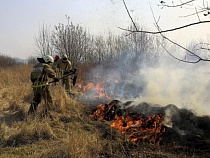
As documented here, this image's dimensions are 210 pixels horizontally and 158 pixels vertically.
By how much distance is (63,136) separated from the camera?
628 cm

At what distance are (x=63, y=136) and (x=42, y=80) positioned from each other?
8.71ft

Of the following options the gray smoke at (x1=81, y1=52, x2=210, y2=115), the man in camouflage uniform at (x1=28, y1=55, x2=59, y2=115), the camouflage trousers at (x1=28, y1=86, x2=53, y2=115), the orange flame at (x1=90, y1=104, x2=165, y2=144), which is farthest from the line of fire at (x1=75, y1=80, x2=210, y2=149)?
the man in camouflage uniform at (x1=28, y1=55, x2=59, y2=115)

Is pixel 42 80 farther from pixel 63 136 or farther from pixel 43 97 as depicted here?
pixel 63 136

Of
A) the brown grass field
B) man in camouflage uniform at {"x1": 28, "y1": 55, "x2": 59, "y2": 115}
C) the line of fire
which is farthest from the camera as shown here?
man in camouflage uniform at {"x1": 28, "y1": 55, "x2": 59, "y2": 115}

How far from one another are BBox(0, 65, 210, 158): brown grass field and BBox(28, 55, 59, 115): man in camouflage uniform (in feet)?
0.91

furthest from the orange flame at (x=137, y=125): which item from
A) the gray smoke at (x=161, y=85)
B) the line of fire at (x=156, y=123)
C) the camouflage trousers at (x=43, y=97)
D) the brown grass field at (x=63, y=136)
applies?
the camouflage trousers at (x=43, y=97)

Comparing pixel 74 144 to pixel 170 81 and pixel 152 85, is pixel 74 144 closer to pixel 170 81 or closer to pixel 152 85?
pixel 152 85

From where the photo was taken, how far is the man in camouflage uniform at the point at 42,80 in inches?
326

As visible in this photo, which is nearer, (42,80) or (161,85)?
(42,80)

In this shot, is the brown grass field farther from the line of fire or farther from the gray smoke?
the gray smoke

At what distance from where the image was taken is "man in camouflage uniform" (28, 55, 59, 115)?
8.28 m

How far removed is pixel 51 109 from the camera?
27.8ft

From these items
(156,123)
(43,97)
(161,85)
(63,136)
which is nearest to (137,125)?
(156,123)

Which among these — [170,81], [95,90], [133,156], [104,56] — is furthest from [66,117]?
[104,56]
